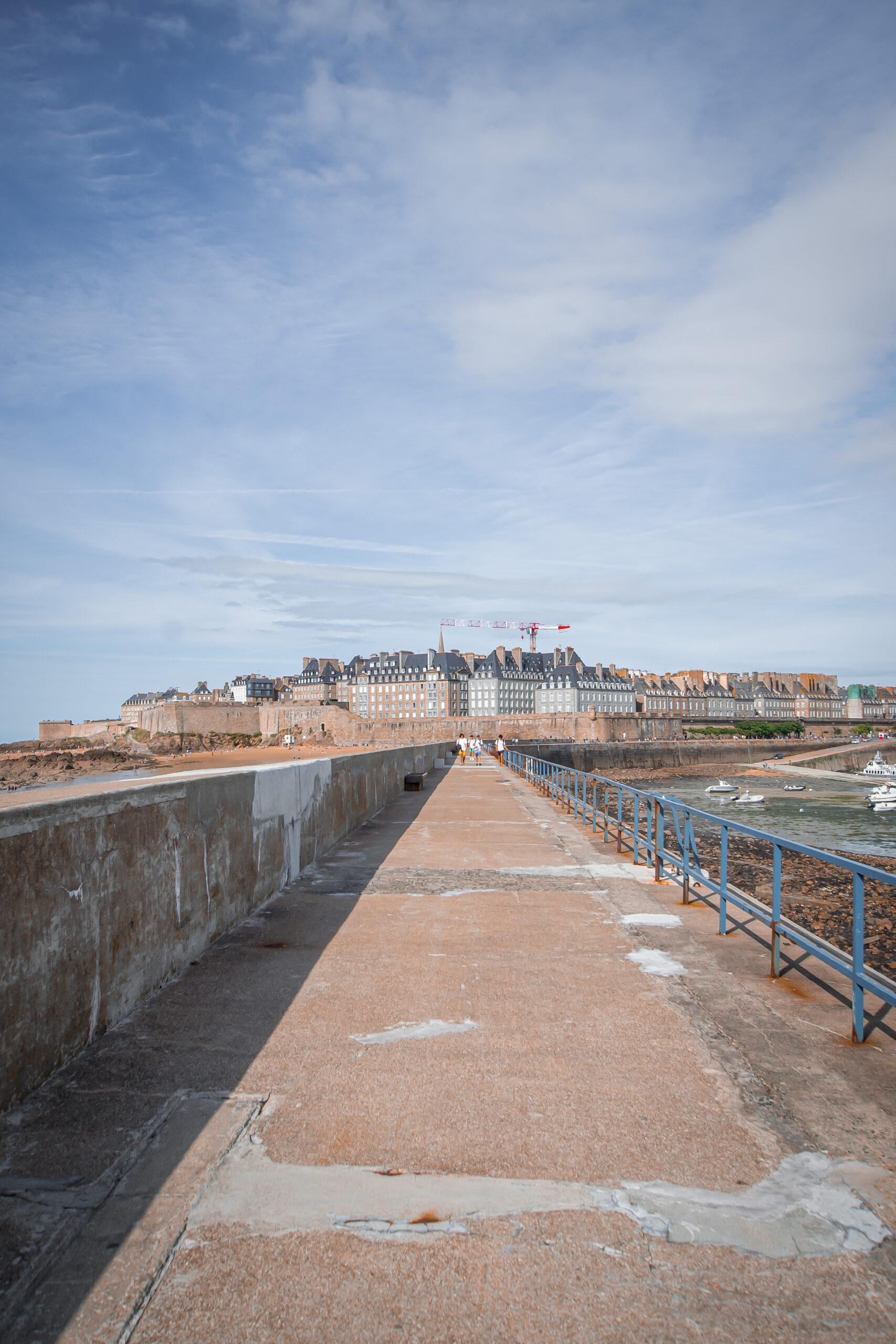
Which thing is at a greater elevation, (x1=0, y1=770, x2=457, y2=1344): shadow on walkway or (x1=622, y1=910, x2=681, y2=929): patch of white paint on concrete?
(x1=0, y1=770, x2=457, y2=1344): shadow on walkway

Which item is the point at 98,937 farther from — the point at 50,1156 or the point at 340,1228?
the point at 340,1228

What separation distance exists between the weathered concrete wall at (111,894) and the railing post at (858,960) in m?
3.45

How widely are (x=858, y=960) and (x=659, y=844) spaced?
3429 millimetres

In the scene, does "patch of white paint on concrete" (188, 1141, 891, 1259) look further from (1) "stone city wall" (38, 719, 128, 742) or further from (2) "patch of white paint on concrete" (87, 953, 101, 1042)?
(1) "stone city wall" (38, 719, 128, 742)

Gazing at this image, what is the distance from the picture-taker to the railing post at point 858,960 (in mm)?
3535

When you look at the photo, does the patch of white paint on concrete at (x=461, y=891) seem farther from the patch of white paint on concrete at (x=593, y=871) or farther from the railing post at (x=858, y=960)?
the railing post at (x=858, y=960)

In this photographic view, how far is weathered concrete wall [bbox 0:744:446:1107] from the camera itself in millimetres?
2801

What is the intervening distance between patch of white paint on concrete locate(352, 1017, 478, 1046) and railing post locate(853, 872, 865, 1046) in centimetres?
179

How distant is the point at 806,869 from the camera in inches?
715

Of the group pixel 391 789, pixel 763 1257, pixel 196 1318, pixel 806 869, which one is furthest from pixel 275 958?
pixel 806 869

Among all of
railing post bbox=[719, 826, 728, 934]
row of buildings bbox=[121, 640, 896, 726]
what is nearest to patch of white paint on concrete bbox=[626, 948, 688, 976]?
railing post bbox=[719, 826, 728, 934]

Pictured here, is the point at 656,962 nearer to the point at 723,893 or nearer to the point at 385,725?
the point at 723,893

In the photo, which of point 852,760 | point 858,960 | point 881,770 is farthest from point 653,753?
point 858,960

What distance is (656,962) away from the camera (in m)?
4.64
